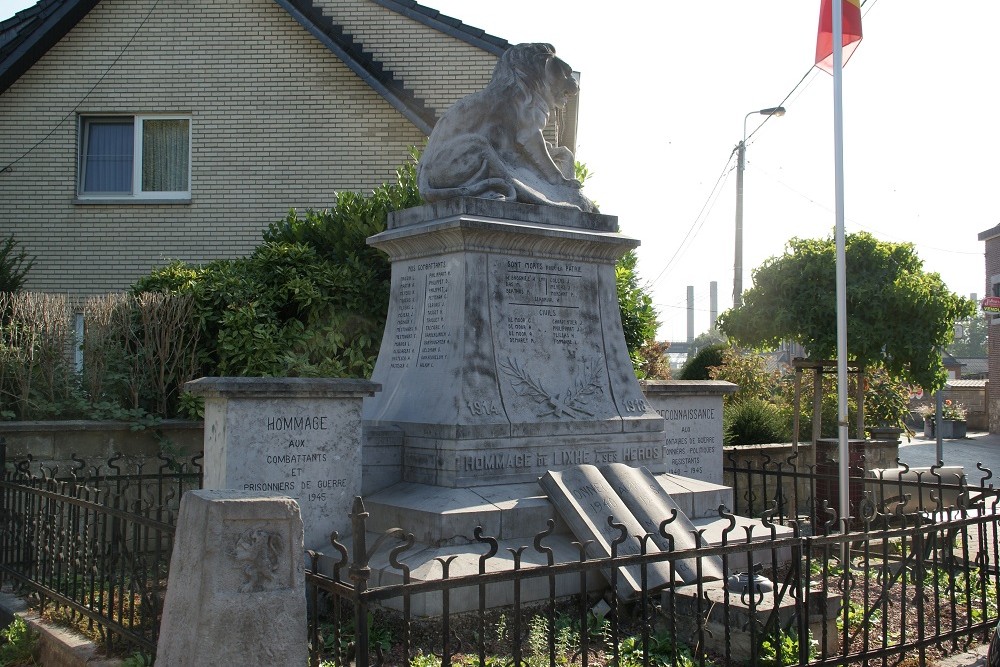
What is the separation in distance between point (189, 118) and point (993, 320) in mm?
26828

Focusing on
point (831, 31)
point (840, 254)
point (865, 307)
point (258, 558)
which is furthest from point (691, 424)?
point (258, 558)

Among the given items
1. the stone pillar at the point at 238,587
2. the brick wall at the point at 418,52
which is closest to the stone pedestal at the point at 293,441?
the stone pillar at the point at 238,587

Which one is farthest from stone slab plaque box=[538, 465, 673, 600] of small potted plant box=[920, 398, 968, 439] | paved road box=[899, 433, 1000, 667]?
small potted plant box=[920, 398, 968, 439]

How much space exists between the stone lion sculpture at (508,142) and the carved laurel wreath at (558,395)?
45.9 inches

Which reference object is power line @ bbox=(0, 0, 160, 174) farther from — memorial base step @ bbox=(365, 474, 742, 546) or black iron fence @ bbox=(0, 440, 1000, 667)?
memorial base step @ bbox=(365, 474, 742, 546)

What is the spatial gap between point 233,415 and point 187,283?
471 cm

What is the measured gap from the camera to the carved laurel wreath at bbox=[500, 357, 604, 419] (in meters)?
6.55

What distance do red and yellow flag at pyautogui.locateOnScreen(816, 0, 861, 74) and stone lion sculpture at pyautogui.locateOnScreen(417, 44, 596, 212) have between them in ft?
8.61

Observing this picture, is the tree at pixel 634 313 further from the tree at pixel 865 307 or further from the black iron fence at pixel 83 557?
the black iron fence at pixel 83 557

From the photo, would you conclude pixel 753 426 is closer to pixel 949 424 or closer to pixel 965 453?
pixel 965 453

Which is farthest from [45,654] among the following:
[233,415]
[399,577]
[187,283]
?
[187,283]

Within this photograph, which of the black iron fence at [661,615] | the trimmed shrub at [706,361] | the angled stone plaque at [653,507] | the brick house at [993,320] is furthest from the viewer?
the brick house at [993,320]

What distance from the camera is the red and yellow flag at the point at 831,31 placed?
8711 millimetres

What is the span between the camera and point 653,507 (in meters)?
6.15
